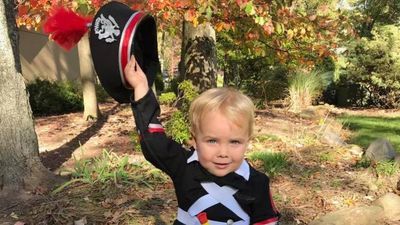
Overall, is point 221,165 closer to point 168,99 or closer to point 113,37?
point 113,37

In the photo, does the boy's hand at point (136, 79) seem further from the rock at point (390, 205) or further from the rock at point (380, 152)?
the rock at point (380, 152)

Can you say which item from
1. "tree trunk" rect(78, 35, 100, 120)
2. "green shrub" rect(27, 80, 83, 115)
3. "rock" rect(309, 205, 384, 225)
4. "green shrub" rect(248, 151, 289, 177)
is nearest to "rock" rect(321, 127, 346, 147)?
"green shrub" rect(248, 151, 289, 177)

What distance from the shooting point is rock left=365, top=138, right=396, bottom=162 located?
22.2ft

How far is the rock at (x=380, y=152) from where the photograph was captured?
22.2ft

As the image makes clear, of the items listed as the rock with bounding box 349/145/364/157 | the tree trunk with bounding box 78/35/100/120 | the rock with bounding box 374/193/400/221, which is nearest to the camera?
the rock with bounding box 374/193/400/221

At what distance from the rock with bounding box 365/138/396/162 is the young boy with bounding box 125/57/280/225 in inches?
198

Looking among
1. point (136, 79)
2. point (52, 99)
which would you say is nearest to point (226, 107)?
point (136, 79)

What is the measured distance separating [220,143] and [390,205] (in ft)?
12.3

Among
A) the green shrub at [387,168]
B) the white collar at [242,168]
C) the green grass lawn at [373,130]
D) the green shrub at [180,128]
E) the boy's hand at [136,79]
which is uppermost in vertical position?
the boy's hand at [136,79]

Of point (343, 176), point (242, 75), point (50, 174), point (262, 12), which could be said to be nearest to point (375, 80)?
point (242, 75)

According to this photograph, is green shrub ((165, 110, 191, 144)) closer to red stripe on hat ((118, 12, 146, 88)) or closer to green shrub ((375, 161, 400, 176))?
green shrub ((375, 161, 400, 176))

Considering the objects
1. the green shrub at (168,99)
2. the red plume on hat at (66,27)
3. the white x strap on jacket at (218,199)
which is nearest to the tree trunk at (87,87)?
the green shrub at (168,99)

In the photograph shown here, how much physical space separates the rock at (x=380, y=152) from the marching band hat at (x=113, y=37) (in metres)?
5.37

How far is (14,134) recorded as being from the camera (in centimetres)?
483
